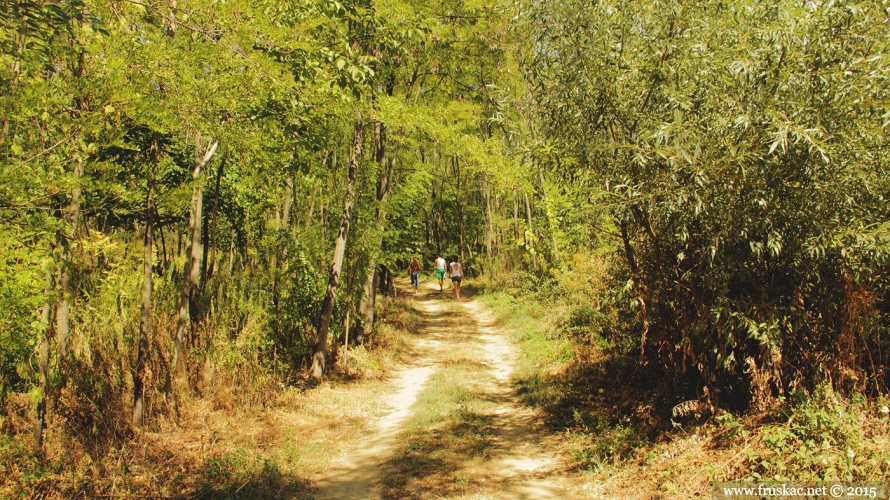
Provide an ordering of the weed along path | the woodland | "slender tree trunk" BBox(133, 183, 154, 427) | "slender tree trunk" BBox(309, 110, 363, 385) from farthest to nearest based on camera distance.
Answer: "slender tree trunk" BBox(309, 110, 363, 385) → "slender tree trunk" BBox(133, 183, 154, 427) → the weed along path → the woodland

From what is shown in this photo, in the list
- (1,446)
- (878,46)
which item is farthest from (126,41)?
(878,46)

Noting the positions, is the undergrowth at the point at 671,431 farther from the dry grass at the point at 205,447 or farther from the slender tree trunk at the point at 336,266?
the slender tree trunk at the point at 336,266

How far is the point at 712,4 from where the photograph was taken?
18.5 feet

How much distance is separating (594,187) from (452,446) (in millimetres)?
3645

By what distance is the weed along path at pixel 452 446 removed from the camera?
5.78 meters

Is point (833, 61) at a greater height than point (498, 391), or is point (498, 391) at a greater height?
point (833, 61)

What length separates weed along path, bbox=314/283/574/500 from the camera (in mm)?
5781

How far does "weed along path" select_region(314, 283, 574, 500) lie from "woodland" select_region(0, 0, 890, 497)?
67cm

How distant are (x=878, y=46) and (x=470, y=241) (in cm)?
3355

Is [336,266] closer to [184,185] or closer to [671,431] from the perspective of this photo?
[184,185]

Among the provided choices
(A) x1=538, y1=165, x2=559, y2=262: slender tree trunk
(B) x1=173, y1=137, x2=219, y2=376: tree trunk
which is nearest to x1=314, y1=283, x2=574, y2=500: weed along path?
(B) x1=173, y1=137, x2=219, y2=376: tree trunk

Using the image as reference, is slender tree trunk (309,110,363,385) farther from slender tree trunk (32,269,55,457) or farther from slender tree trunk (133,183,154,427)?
slender tree trunk (32,269,55,457)

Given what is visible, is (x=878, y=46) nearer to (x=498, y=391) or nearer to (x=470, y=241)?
(x=498, y=391)

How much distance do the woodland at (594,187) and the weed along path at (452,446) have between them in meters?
0.67
